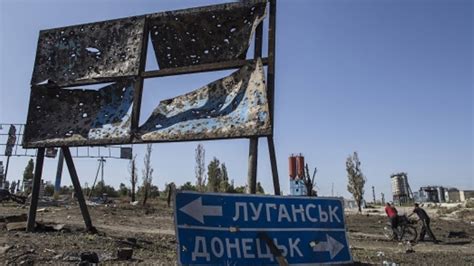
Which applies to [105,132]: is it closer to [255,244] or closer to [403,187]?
[255,244]

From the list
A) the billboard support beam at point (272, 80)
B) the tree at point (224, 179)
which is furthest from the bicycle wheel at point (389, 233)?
the tree at point (224, 179)

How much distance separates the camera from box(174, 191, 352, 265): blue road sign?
11.3 ft

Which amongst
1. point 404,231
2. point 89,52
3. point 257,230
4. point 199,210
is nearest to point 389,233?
point 404,231

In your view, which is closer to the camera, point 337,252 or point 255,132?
point 337,252

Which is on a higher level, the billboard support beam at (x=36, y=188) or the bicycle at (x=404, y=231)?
the billboard support beam at (x=36, y=188)

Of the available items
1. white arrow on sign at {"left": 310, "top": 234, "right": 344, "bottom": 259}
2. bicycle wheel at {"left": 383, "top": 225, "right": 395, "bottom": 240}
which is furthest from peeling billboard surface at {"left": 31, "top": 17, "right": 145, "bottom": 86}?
bicycle wheel at {"left": 383, "top": 225, "right": 395, "bottom": 240}

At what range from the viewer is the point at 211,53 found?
7.67 m

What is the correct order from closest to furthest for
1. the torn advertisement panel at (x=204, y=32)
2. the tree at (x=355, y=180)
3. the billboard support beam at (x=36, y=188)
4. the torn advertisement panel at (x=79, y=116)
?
the torn advertisement panel at (x=204, y=32) < the torn advertisement panel at (x=79, y=116) < the billboard support beam at (x=36, y=188) < the tree at (x=355, y=180)

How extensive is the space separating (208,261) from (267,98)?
3.49 m

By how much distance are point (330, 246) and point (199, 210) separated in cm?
131

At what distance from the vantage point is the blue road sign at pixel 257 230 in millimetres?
3436

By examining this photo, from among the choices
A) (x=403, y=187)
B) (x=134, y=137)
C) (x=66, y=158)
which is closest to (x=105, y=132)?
(x=134, y=137)

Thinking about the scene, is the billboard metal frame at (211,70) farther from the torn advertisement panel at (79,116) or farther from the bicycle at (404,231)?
the bicycle at (404,231)

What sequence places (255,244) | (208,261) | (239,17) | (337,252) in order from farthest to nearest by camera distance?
(239,17)
(337,252)
(255,244)
(208,261)
